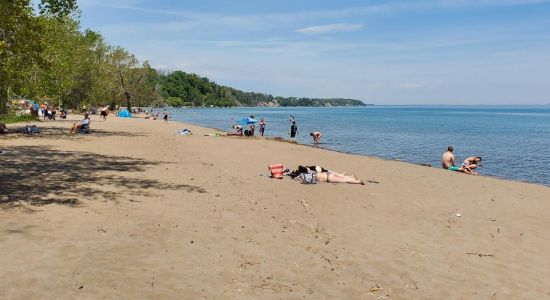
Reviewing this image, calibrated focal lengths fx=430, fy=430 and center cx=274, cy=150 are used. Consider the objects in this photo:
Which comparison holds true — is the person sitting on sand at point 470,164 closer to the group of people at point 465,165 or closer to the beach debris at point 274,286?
the group of people at point 465,165

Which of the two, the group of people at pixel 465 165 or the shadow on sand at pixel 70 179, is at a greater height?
the shadow on sand at pixel 70 179

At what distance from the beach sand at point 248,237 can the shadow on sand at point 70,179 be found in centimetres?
5

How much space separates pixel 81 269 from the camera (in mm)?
6105

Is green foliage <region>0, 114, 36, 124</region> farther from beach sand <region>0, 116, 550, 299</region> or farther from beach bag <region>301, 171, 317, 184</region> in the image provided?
beach bag <region>301, 171, 317, 184</region>

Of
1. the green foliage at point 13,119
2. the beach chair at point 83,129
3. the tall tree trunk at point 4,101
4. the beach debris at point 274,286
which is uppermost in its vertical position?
the tall tree trunk at point 4,101

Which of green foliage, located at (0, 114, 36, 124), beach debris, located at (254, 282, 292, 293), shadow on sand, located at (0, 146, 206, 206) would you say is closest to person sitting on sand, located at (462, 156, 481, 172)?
shadow on sand, located at (0, 146, 206, 206)

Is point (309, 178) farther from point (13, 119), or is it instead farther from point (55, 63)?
point (13, 119)

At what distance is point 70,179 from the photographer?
1248cm

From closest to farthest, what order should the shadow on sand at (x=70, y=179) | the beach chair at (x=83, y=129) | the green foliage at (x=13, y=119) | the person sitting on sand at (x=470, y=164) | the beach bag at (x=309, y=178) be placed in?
1. the shadow on sand at (x=70, y=179)
2. the beach bag at (x=309, y=178)
3. the person sitting on sand at (x=470, y=164)
4. the beach chair at (x=83, y=129)
5. the green foliage at (x=13, y=119)

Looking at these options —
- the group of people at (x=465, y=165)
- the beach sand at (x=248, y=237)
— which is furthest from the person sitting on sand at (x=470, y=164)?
the beach sand at (x=248, y=237)

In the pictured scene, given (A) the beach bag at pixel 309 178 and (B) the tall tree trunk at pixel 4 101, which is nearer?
(A) the beach bag at pixel 309 178

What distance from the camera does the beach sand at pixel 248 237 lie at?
6.14m

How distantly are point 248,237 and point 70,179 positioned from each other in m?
6.80

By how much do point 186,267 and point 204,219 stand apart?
9.28 feet
